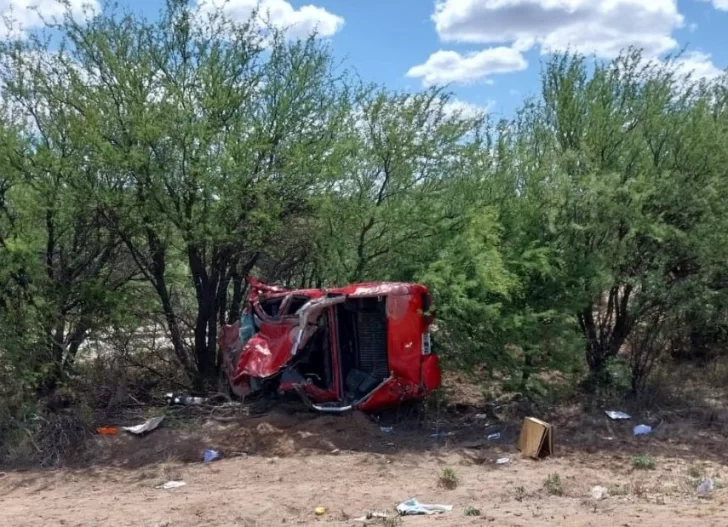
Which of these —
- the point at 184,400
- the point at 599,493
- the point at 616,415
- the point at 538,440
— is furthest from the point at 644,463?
the point at 184,400

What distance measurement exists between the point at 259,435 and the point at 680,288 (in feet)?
18.7

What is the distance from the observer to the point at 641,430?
10.2m

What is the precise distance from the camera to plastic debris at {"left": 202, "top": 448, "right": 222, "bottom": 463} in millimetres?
9414

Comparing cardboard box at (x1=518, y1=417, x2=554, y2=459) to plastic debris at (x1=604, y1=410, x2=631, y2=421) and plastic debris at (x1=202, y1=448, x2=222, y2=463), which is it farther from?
plastic debris at (x1=202, y1=448, x2=222, y2=463)

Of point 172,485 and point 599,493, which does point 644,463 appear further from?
point 172,485

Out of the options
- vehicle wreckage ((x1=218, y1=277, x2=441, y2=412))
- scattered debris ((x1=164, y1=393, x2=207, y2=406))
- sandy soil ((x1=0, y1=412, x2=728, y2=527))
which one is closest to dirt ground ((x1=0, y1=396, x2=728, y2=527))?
sandy soil ((x1=0, y1=412, x2=728, y2=527))

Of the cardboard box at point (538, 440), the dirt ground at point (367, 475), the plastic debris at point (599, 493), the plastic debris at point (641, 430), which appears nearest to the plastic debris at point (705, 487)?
the dirt ground at point (367, 475)

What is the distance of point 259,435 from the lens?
32.1ft

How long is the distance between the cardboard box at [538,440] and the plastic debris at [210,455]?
332 cm

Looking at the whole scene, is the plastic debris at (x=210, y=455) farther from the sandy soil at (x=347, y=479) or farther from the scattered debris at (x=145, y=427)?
the scattered debris at (x=145, y=427)

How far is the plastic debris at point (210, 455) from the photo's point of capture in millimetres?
9414

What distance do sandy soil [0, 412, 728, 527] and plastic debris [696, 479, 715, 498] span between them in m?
0.09

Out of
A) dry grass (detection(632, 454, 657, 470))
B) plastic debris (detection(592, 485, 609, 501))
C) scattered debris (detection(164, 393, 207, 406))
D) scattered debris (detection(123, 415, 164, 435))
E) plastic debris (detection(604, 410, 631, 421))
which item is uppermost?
scattered debris (detection(164, 393, 207, 406))

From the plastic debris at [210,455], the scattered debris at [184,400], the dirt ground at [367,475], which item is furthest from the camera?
the scattered debris at [184,400]
